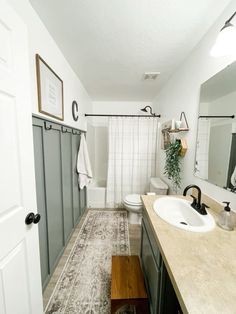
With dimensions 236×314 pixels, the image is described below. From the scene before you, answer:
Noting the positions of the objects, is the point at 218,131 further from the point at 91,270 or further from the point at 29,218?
the point at 91,270

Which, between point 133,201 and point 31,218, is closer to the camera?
point 31,218

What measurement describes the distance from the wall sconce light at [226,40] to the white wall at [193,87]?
84mm

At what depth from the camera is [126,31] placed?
4.39 ft

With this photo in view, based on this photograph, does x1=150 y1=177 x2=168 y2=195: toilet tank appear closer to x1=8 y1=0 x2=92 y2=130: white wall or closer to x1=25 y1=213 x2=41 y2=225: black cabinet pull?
x1=8 y1=0 x2=92 y2=130: white wall

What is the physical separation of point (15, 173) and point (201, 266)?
1.01 m

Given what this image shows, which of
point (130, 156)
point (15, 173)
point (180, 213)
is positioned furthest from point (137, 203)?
point (15, 173)

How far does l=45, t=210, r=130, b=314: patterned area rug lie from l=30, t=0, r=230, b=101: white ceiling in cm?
236

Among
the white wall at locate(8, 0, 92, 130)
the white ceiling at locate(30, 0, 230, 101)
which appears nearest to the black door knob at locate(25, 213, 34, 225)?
the white wall at locate(8, 0, 92, 130)

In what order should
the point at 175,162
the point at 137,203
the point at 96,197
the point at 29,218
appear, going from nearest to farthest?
1. the point at 29,218
2. the point at 175,162
3. the point at 137,203
4. the point at 96,197

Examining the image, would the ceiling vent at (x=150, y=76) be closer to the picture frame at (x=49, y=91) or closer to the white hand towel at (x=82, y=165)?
the picture frame at (x=49, y=91)

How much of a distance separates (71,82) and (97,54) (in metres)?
0.53

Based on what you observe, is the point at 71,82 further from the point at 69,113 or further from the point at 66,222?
the point at 66,222

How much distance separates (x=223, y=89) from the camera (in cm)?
114

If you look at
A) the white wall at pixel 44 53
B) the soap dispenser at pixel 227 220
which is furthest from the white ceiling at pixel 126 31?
the soap dispenser at pixel 227 220
